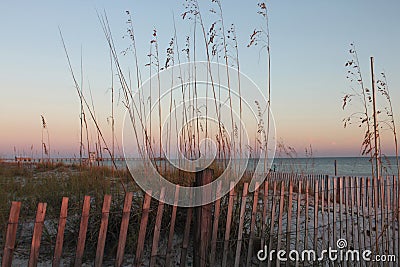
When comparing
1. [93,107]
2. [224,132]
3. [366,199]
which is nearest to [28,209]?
[93,107]

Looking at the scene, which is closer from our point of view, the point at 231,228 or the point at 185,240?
the point at 185,240

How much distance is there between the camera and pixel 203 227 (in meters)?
2.62

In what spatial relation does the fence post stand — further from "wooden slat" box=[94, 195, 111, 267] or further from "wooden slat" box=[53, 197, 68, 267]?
"wooden slat" box=[53, 197, 68, 267]

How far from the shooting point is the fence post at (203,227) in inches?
103

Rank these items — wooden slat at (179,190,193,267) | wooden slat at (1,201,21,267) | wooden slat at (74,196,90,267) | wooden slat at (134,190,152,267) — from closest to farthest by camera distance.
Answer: wooden slat at (1,201,21,267), wooden slat at (74,196,90,267), wooden slat at (134,190,152,267), wooden slat at (179,190,193,267)

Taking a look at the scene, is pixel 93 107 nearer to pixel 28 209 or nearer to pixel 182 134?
pixel 182 134

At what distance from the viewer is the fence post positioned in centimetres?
261

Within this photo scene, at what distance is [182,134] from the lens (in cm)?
374

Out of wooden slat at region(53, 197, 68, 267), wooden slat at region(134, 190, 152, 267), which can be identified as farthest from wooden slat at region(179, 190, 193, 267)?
wooden slat at region(53, 197, 68, 267)

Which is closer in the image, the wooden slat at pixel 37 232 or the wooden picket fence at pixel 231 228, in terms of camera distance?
the wooden slat at pixel 37 232

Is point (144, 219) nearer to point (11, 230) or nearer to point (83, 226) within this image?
point (83, 226)

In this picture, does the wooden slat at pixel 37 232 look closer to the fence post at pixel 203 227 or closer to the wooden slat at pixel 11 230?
the wooden slat at pixel 11 230

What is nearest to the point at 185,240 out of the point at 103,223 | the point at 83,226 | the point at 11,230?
the point at 103,223

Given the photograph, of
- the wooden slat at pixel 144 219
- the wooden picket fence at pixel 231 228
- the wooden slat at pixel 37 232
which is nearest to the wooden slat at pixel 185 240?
the wooden picket fence at pixel 231 228
